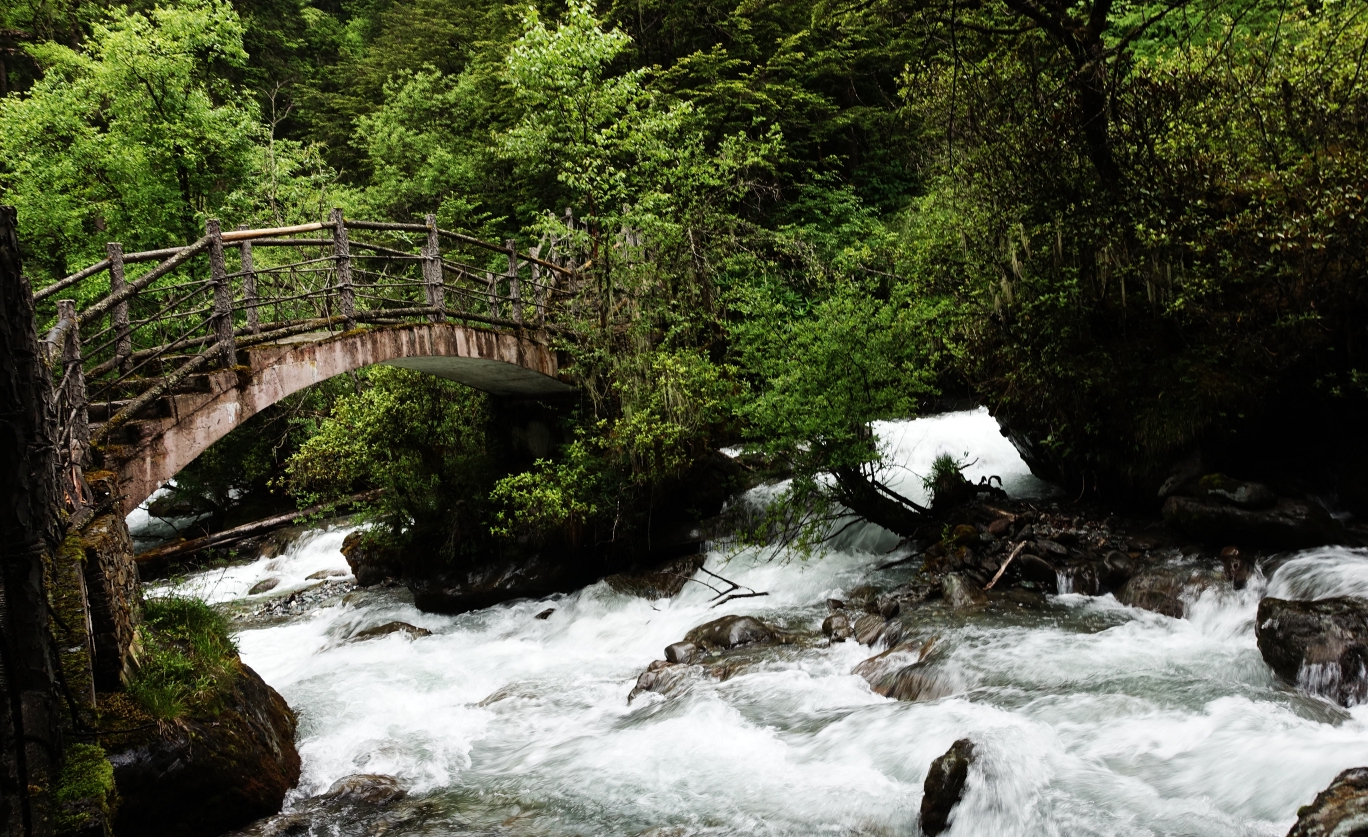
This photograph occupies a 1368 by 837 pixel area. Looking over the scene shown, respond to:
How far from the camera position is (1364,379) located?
30.6 ft

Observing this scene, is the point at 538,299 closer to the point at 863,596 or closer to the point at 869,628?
the point at 863,596

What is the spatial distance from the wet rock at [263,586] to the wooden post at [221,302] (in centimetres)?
887

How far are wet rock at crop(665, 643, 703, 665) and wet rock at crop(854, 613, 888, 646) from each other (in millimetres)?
1814

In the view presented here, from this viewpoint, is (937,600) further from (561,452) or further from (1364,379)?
(561,452)

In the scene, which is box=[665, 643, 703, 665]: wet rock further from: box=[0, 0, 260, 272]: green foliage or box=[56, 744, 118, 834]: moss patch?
box=[0, 0, 260, 272]: green foliage

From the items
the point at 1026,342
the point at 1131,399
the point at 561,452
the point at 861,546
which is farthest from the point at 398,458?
the point at 1131,399

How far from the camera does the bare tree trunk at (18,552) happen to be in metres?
2.75

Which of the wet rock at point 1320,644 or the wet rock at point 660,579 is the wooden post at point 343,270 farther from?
the wet rock at point 1320,644

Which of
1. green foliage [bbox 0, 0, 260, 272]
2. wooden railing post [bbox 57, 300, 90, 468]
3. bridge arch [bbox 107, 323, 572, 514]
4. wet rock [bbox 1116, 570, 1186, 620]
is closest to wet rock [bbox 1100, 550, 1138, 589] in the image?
wet rock [bbox 1116, 570, 1186, 620]

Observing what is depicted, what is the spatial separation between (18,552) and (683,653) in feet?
25.5

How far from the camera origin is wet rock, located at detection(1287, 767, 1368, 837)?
4.27 metres

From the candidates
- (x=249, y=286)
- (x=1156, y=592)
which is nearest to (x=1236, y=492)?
(x=1156, y=592)

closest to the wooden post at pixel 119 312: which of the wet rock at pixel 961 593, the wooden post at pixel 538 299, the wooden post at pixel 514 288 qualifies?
the wooden post at pixel 514 288

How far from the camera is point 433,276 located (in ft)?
40.9
